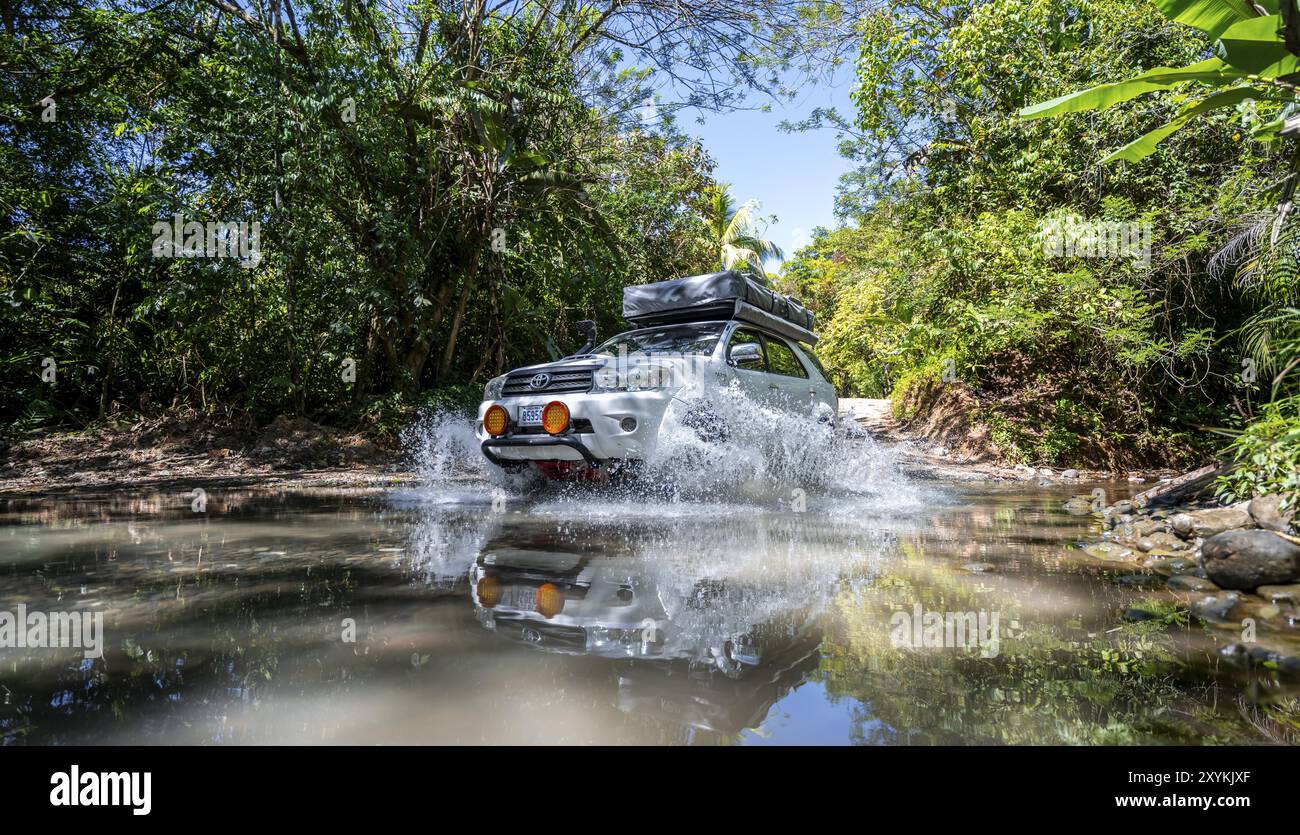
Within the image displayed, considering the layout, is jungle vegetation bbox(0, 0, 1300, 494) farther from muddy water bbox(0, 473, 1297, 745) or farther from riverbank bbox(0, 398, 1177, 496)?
muddy water bbox(0, 473, 1297, 745)

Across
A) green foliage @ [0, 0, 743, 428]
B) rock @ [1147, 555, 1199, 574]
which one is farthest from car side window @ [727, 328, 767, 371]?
green foliage @ [0, 0, 743, 428]

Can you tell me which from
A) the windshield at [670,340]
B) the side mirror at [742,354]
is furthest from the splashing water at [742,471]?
the windshield at [670,340]

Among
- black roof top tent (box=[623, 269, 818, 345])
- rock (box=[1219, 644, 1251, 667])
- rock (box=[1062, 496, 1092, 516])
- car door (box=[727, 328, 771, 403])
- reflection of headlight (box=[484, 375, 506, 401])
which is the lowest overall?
rock (box=[1062, 496, 1092, 516])

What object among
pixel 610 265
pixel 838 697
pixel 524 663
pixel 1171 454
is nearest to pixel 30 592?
pixel 524 663

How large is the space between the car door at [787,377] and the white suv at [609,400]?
38 centimetres

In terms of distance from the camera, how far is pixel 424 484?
738cm

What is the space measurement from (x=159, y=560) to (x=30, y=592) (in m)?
0.63

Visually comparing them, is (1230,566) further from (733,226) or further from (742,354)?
(733,226)

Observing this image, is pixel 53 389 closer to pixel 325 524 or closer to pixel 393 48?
pixel 393 48

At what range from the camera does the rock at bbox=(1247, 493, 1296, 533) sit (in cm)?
342

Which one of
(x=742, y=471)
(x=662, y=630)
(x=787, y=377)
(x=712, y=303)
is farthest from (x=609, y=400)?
(x=662, y=630)

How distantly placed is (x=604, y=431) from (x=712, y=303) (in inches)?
85.5

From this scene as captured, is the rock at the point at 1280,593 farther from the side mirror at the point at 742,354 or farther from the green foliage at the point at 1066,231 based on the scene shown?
the green foliage at the point at 1066,231

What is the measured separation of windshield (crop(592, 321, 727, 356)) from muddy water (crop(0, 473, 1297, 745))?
205 cm
